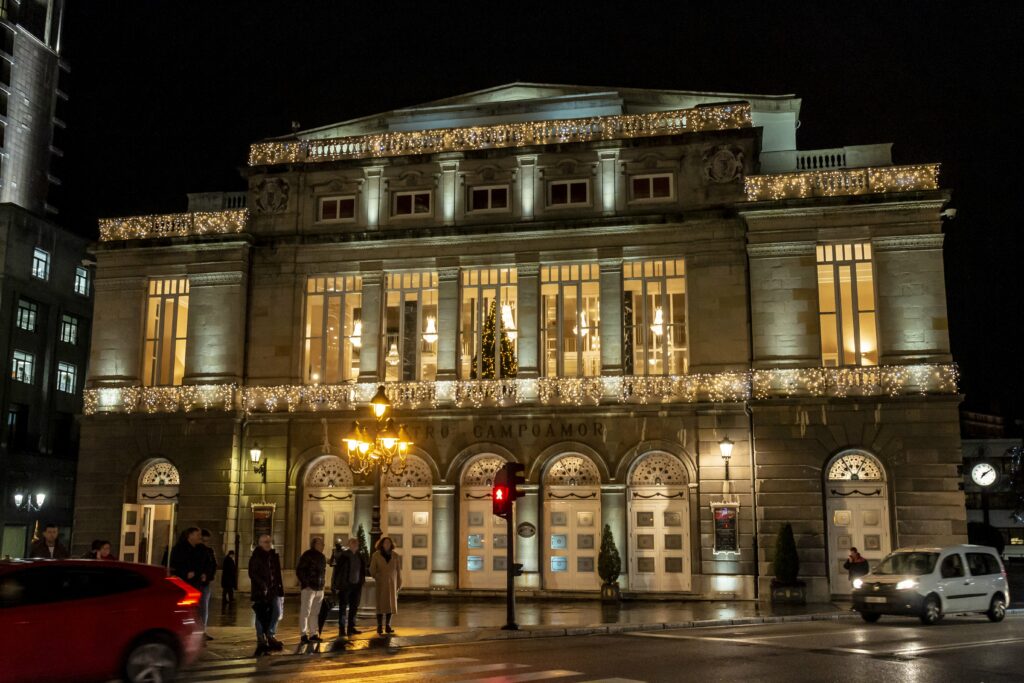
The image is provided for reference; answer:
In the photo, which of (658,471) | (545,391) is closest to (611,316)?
(545,391)

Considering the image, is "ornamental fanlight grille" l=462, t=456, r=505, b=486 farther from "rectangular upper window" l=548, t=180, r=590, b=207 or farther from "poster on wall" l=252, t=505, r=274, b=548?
"rectangular upper window" l=548, t=180, r=590, b=207

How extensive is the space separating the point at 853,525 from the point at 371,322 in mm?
15568

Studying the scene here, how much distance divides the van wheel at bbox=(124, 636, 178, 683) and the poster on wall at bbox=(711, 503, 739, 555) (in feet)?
61.3

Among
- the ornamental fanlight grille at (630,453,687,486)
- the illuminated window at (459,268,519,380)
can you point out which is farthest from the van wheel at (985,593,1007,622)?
the illuminated window at (459,268,519,380)

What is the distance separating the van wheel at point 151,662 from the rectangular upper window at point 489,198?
2141cm

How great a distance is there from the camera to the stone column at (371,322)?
102 feet

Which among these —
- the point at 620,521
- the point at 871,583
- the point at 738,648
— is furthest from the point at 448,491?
the point at 738,648

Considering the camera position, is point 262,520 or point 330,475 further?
point 330,475

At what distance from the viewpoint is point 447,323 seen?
102 ft

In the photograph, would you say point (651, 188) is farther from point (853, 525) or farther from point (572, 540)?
point (853, 525)

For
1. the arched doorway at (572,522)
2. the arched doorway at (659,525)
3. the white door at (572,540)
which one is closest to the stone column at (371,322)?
the arched doorway at (572,522)

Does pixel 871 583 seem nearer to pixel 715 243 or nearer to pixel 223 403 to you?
pixel 715 243

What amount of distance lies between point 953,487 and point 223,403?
2160cm

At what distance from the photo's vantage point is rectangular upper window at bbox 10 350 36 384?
47.8 m
